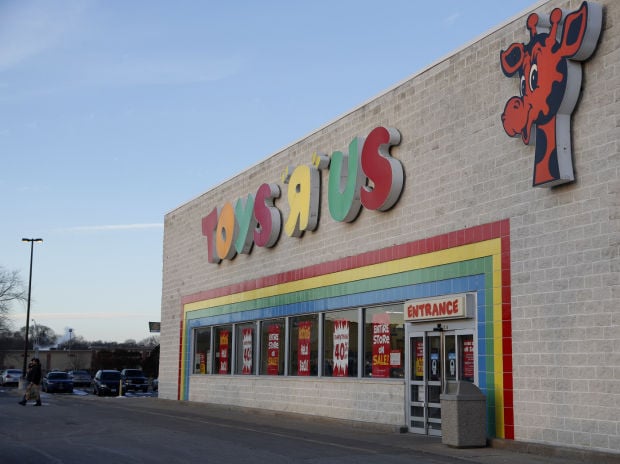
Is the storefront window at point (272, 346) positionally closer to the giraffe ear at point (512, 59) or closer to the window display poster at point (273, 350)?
the window display poster at point (273, 350)

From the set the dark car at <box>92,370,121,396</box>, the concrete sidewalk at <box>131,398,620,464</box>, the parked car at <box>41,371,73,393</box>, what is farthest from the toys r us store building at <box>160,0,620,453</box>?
the parked car at <box>41,371,73,393</box>

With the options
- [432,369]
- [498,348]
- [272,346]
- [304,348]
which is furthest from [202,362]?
[498,348]

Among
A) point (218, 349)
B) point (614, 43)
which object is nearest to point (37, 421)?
point (218, 349)

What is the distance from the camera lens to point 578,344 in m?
13.7

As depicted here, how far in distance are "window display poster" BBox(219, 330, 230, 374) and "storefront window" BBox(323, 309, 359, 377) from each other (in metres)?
7.49

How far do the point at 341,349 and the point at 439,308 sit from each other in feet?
16.5

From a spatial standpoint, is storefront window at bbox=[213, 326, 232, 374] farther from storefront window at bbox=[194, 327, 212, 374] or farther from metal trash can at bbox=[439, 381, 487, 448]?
metal trash can at bbox=[439, 381, 487, 448]

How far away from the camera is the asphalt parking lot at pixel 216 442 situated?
13242mm

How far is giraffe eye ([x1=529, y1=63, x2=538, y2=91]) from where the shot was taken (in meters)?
14.8

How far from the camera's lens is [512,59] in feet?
50.9

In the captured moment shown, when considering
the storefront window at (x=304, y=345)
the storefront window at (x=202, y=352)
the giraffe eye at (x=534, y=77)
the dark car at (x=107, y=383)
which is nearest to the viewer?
the giraffe eye at (x=534, y=77)

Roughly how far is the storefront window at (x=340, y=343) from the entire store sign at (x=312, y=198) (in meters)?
2.69

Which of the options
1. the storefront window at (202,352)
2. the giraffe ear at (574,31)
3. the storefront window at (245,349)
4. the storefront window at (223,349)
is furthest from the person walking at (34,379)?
the giraffe ear at (574,31)

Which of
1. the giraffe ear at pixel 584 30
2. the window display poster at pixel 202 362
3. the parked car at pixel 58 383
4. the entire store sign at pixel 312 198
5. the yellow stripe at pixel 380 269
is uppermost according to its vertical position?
the giraffe ear at pixel 584 30
